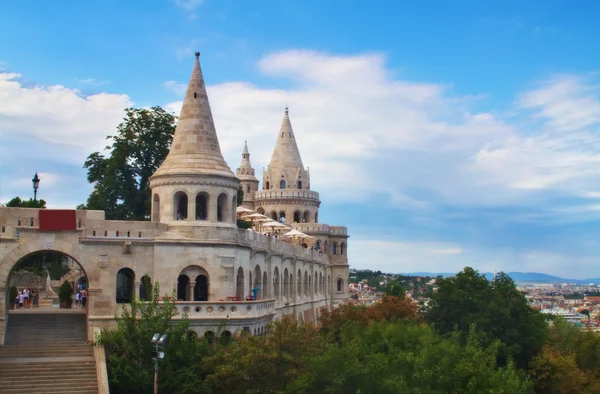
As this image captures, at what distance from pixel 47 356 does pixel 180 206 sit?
10.0 m

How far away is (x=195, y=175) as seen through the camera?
36969 mm

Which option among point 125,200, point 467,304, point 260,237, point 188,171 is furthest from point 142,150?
point 467,304

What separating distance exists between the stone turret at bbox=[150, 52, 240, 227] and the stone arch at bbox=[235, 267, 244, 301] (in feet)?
7.73

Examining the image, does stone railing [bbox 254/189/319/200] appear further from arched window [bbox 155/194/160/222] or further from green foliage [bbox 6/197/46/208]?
arched window [bbox 155/194/160/222]

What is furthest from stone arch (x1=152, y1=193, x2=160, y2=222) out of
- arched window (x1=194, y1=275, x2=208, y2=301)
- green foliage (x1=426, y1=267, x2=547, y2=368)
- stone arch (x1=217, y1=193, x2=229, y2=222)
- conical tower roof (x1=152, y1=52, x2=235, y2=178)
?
green foliage (x1=426, y1=267, x2=547, y2=368)

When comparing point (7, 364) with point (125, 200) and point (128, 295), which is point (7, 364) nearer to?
point (128, 295)

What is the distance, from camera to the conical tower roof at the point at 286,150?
83.1m

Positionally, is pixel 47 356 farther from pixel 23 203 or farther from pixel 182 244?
pixel 23 203

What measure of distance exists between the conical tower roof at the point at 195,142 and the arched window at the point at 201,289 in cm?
491

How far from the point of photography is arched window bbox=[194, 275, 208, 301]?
3778 cm

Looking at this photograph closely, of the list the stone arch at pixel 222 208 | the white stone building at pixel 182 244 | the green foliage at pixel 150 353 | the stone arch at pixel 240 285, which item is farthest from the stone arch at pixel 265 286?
the green foliage at pixel 150 353

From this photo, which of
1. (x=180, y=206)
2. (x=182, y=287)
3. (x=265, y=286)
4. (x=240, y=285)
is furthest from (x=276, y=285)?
(x=182, y=287)

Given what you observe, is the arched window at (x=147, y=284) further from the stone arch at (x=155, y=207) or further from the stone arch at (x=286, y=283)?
the stone arch at (x=286, y=283)

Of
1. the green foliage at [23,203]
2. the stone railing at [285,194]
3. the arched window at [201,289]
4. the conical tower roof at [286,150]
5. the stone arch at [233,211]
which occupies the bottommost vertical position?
the arched window at [201,289]
